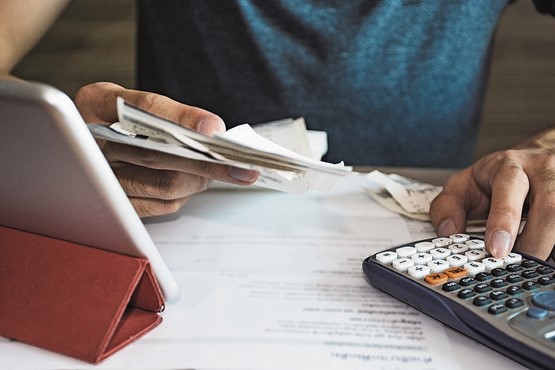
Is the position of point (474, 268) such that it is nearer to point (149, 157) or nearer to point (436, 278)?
point (436, 278)

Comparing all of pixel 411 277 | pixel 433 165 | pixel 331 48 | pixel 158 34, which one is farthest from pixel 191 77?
pixel 411 277

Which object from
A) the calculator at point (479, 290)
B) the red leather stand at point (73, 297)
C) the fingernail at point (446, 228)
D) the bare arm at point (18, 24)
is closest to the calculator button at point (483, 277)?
the calculator at point (479, 290)

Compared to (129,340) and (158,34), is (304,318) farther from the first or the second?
(158,34)

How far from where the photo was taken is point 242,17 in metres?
0.83

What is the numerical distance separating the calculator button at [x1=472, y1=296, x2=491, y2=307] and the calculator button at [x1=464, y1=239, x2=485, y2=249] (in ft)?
0.28

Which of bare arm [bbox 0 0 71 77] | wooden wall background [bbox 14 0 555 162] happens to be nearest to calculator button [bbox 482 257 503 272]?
bare arm [bbox 0 0 71 77]

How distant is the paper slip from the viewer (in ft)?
1.98

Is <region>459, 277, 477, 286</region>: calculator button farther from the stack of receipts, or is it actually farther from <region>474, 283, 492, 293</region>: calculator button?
the stack of receipts

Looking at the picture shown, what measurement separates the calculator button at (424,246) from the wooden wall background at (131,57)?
87cm

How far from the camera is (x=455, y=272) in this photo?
43 cm

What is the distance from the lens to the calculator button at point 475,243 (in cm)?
47

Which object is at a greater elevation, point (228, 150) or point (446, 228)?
point (228, 150)

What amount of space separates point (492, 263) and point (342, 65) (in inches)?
18.1

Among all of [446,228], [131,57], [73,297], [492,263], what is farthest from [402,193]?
[131,57]
